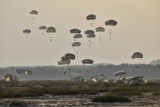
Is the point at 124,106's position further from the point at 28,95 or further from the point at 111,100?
the point at 28,95

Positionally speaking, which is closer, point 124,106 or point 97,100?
point 124,106

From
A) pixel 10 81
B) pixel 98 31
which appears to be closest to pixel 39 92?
pixel 98 31

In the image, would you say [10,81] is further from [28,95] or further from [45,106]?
[45,106]

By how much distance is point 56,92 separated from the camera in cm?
9112

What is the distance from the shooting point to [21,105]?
61031 millimetres

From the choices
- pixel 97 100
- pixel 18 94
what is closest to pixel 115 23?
pixel 18 94

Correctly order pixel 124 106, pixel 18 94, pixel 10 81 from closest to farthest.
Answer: pixel 124 106
pixel 18 94
pixel 10 81

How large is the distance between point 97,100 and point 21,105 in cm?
1148

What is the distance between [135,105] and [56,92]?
31282 millimetres

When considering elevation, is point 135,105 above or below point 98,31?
below

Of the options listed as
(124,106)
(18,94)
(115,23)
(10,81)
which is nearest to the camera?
(124,106)

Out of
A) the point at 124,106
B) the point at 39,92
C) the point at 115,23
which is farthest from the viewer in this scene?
the point at 115,23

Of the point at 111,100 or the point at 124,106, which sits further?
the point at 111,100

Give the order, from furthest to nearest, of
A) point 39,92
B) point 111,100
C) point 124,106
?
point 39,92
point 111,100
point 124,106
